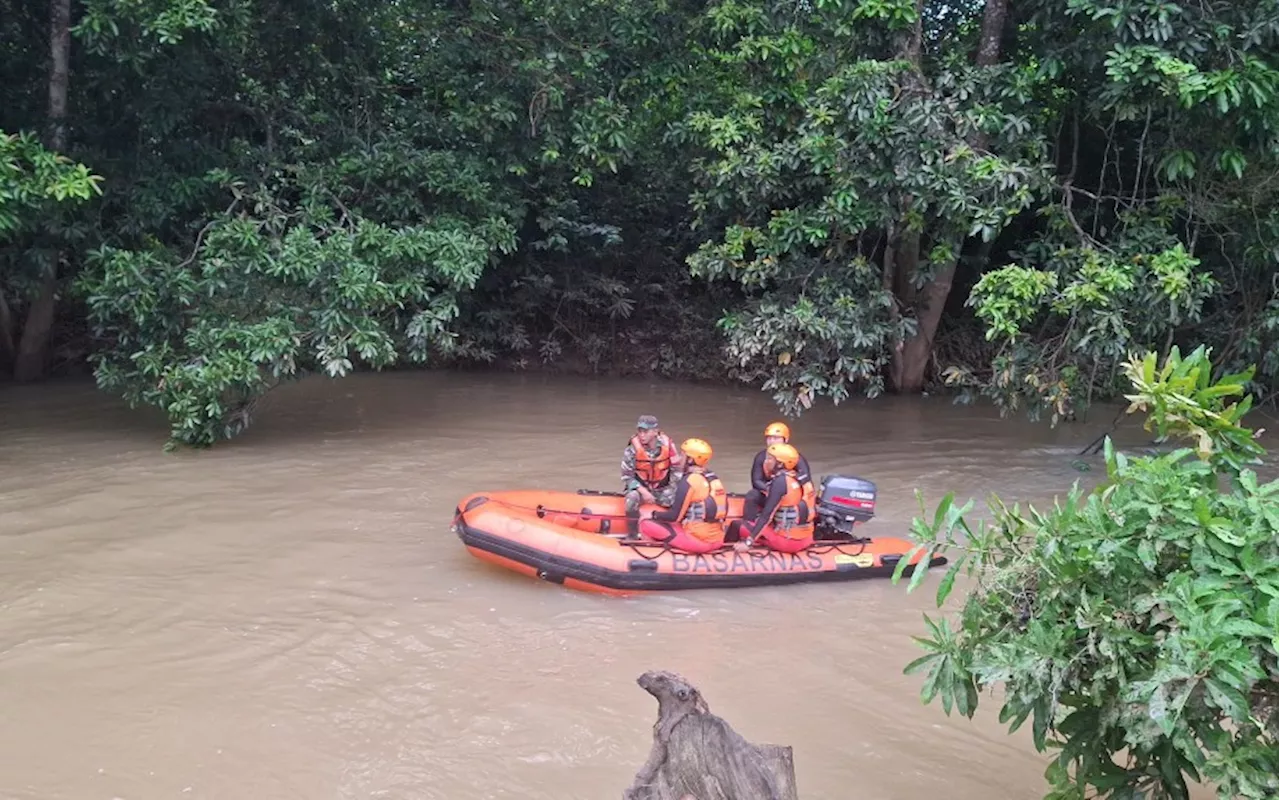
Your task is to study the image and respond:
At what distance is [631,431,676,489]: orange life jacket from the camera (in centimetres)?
706

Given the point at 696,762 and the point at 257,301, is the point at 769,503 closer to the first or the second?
the point at 696,762

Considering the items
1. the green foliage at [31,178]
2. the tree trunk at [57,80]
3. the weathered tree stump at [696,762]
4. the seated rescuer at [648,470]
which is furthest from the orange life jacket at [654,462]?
the tree trunk at [57,80]

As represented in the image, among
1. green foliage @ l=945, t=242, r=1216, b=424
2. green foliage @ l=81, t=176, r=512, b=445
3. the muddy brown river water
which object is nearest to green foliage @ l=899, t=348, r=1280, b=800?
the muddy brown river water

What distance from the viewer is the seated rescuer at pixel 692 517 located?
6609mm

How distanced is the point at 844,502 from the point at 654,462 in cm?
133

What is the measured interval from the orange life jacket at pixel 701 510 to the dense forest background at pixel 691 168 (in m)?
2.65

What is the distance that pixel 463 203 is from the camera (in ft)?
34.6

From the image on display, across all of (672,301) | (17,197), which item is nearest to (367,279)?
(17,197)

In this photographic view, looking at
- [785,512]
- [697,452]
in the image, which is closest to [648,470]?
[697,452]

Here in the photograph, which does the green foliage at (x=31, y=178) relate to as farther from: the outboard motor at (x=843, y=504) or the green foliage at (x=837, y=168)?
the outboard motor at (x=843, y=504)

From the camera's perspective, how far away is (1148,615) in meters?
2.70

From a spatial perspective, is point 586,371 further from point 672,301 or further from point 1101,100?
point 1101,100

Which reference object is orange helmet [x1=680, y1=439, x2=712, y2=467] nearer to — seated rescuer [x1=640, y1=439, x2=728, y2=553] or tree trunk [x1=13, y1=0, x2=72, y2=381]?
seated rescuer [x1=640, y1=439, x2=728, y2=553]

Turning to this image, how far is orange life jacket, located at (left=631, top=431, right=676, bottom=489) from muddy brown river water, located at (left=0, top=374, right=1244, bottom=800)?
1.06 meters
